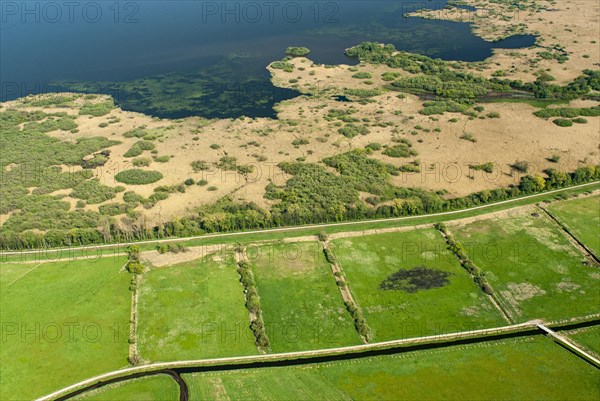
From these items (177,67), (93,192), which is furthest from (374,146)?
(177,67)

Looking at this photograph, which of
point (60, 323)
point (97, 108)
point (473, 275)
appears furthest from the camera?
point (97, 108)

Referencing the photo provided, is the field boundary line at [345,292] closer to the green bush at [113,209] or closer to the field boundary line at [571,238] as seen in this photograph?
the green bush at [113,209]

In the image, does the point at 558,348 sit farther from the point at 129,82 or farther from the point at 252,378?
the point at 129,82

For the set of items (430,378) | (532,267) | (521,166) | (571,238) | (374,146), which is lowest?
(430,378)

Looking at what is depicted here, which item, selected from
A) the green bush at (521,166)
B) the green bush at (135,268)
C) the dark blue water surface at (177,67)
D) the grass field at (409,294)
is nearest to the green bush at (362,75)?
the dark blue water surface at (177,67)

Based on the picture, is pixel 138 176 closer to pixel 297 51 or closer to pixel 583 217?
pixel 297 51
